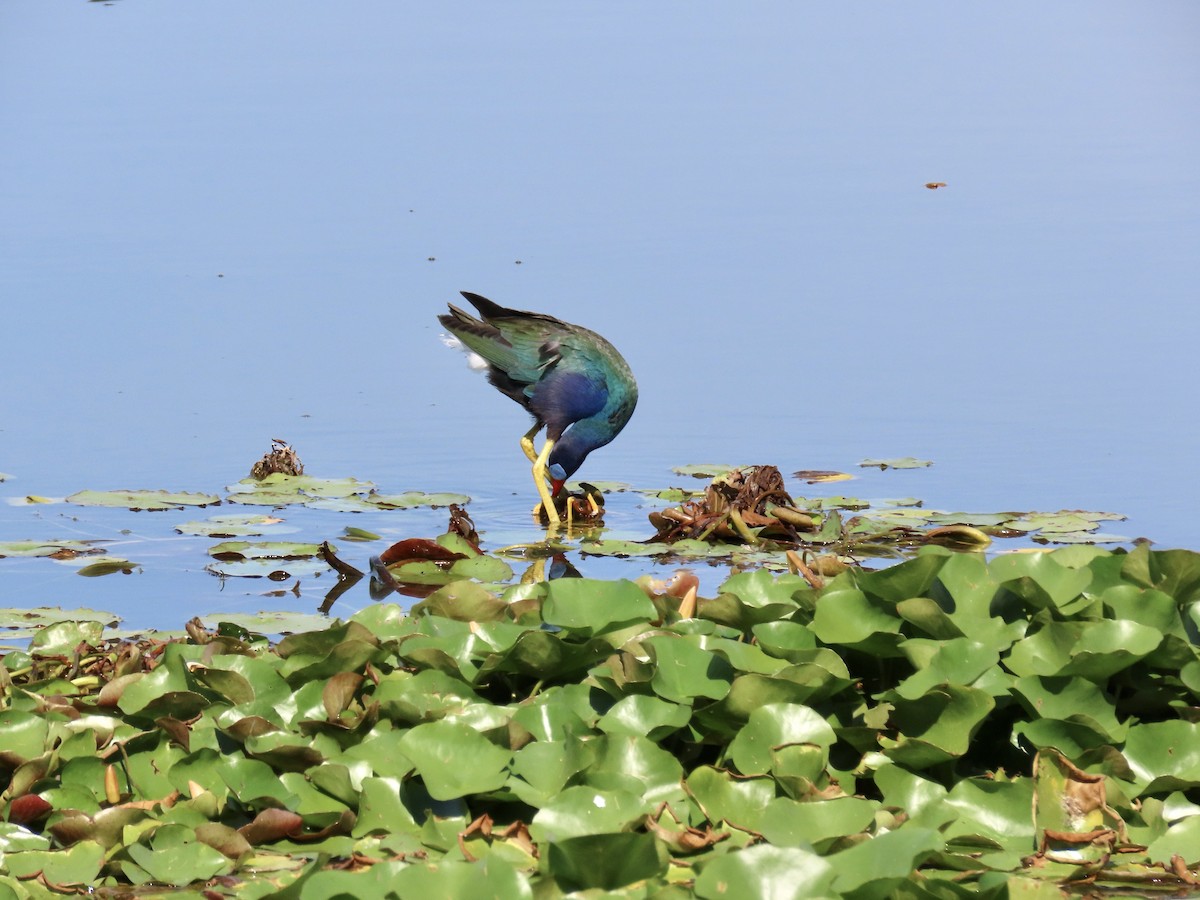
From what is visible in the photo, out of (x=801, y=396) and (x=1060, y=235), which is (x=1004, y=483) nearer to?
(x=801, y=396)

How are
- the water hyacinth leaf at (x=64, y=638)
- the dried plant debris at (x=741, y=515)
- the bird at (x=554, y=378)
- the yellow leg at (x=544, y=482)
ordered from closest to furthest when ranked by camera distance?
1. the water hyacinth leaf at (x=64, y=638)
2. the dried plant debris at (x=741, y=515)
3. the yellow leg at (x=544, y=482)
4. the bird at (x=554, y=378)

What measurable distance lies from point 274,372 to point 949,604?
5.24m

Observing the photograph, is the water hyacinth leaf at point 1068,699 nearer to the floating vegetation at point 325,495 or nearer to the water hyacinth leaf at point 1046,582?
the water hyacinth leaf at point 1046,582

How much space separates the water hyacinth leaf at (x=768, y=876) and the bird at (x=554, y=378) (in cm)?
418

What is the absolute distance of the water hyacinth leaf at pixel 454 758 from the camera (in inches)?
120

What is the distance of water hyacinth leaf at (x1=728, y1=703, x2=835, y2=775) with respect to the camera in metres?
3.16

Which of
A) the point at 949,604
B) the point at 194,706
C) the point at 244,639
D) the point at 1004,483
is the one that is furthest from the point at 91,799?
the point at 1004,483

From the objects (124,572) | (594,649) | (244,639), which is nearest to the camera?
(594,649)

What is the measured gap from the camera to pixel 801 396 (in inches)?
308

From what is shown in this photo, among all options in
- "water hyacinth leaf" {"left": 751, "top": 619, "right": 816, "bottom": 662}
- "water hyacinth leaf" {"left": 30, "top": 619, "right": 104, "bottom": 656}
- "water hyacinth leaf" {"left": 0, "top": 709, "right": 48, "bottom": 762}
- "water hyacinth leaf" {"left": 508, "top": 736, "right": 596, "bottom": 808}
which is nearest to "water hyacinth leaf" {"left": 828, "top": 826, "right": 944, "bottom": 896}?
"water hyacinth leaf" {"left": 508, "top": 736, "right": 596, "bottom": 808}

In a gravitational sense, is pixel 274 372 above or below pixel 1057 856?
above

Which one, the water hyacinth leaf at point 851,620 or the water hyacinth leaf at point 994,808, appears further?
the water hyacinth leaf at point 851,620

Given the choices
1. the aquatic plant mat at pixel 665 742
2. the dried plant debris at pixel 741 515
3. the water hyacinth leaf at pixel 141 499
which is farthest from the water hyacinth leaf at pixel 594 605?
the water hyacinth leaf at pixel 141 499

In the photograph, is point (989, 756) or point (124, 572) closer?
point (989, 756)
